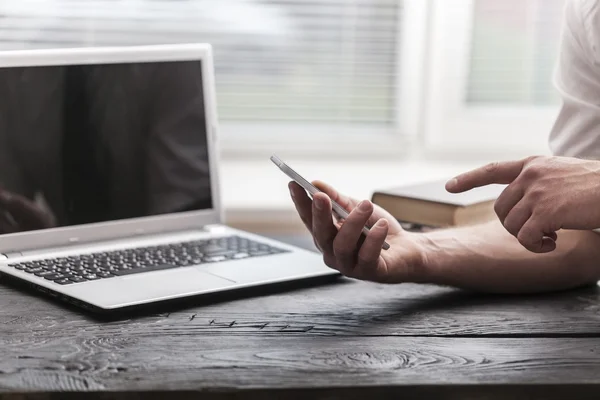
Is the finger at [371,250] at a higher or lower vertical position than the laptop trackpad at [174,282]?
higher

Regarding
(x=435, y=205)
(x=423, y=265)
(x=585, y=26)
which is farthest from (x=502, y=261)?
(x=585, y=26)

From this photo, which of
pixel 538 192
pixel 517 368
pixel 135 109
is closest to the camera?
pixel 517 368

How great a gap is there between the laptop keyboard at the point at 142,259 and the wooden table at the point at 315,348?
51 mm

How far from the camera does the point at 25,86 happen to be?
1.20 m

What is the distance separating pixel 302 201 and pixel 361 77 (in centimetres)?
85

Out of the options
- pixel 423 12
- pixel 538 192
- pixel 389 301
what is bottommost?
pixel 389 301

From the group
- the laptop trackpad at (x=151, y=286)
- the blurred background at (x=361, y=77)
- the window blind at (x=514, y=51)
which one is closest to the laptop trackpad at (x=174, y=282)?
the laptop trackpad at (x=151, y=286)

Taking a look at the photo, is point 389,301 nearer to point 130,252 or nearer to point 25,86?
point 130,252

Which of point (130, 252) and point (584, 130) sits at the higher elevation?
point (584, 130)

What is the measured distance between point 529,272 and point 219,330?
403mm

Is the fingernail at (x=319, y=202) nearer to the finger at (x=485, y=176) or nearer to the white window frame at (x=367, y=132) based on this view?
the finger at (x=485, y=176)

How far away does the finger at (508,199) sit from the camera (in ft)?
3.40

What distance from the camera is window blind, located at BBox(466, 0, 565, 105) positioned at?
1898mm

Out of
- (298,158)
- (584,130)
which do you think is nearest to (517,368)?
(584,130)
